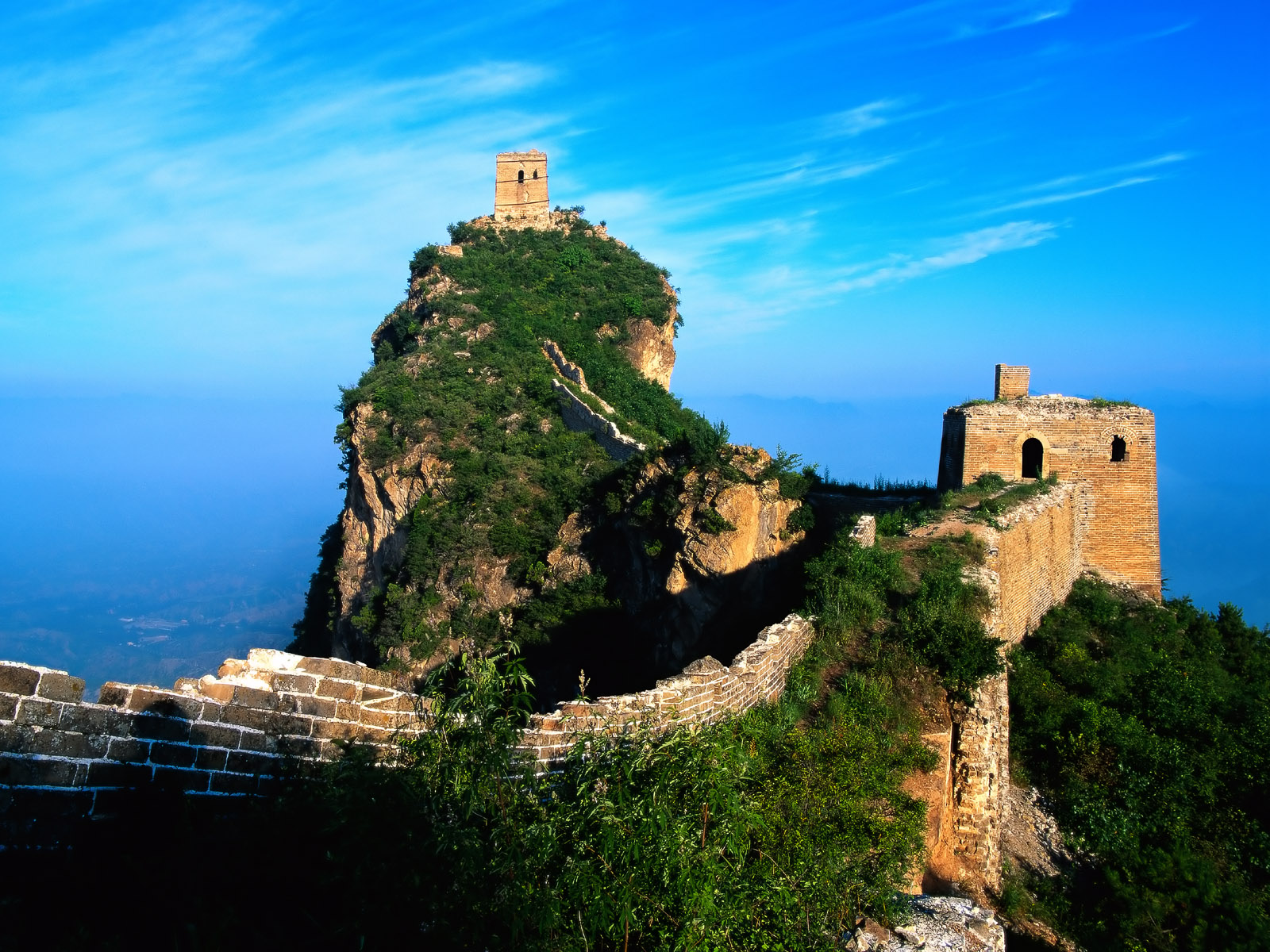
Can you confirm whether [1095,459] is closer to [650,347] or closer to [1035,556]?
[1035,556]

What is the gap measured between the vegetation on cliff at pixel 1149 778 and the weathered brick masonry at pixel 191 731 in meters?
6.67

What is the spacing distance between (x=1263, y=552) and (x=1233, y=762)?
195243 mm

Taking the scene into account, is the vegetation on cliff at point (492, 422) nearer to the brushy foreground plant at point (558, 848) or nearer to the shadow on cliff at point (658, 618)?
the shadow on cliff at point (658, 618)

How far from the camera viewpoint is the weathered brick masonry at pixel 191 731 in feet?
11.2

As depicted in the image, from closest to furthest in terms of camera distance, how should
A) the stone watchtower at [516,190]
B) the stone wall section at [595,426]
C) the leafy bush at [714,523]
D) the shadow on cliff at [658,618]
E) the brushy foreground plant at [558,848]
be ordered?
1. the brushy foreground plant at [558,848]
2. the shadow on cliff at [658,618]
3. the leafy bush at [714,523]
4. the stone wall section at [595,426]
5. the stone watchtower at [516,190]

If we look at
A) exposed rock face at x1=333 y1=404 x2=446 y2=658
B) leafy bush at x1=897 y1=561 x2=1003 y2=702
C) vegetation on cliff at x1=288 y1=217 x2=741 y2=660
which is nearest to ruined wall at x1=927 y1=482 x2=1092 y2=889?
leafy bush at x1=897 y1=561 x2=1003 y2=702

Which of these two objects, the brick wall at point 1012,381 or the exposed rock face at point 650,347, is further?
the exposed rock face at point 650,347

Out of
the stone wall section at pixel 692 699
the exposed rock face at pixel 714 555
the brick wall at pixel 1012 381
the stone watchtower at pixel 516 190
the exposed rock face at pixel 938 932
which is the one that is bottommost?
the exposed rock face at pixel 938 932

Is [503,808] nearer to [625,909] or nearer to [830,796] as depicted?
[625,909]

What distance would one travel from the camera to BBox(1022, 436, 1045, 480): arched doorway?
16.7m

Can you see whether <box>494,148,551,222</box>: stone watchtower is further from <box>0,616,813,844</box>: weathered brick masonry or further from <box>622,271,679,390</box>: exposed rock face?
<box>0,616,813,844</box>: weathered brick masonry

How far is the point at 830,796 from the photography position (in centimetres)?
576

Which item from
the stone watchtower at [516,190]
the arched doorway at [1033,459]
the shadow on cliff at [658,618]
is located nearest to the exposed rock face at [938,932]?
the shadow on cliff at [658,618]

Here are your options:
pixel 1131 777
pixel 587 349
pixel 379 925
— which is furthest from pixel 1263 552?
pixel 379 925
